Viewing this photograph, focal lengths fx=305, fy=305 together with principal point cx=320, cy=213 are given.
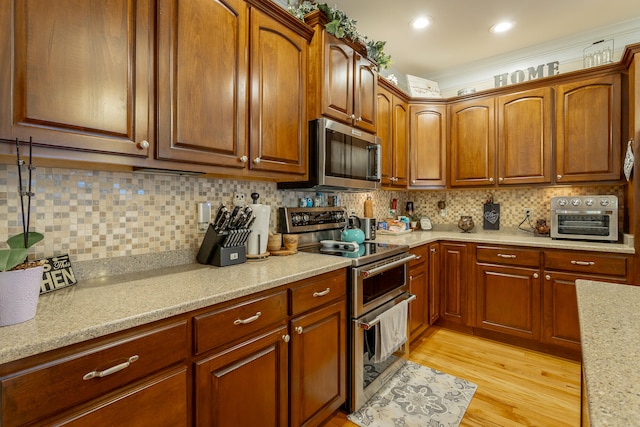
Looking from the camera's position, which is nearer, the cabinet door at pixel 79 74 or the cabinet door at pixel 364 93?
the cabinet door at pixel 79 74

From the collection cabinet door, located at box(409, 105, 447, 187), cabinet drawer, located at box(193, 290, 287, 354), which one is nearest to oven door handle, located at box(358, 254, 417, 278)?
cabinet drawer, located at box(193, 290, 287, 354)

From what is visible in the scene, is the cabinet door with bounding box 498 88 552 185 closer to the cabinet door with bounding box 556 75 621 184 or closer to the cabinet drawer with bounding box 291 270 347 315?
the cabinet door with bounding box 556 75 621 184

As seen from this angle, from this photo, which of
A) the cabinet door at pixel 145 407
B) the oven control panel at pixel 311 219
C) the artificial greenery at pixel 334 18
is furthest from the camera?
the oven control panel at pixel 311 219

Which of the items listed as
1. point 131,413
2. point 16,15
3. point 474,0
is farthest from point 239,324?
point 474,0

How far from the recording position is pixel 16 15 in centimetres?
91

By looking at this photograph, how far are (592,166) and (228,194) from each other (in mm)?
2972

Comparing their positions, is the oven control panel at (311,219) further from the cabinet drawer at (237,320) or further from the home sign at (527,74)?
the home sign at (527,74)

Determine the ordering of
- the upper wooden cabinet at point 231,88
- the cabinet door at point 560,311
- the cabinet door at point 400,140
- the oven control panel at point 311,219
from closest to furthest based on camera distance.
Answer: the upper wooden cabinet at point 231,88
the oven control panel at point 311,219
the cabinet door at point 560,311
the cabinet door at point 400,140

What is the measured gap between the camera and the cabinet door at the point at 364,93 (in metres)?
2.27

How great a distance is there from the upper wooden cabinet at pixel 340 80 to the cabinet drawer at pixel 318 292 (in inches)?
40.9

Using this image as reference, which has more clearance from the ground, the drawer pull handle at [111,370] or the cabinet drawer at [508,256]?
the cabinet drawer at [508,256]

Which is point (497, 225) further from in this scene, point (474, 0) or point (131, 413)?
point (131, 413)

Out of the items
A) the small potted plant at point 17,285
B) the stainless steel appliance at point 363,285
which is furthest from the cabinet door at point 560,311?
the small potted plant at point 17,285

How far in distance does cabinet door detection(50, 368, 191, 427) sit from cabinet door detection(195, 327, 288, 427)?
6 centimetres
